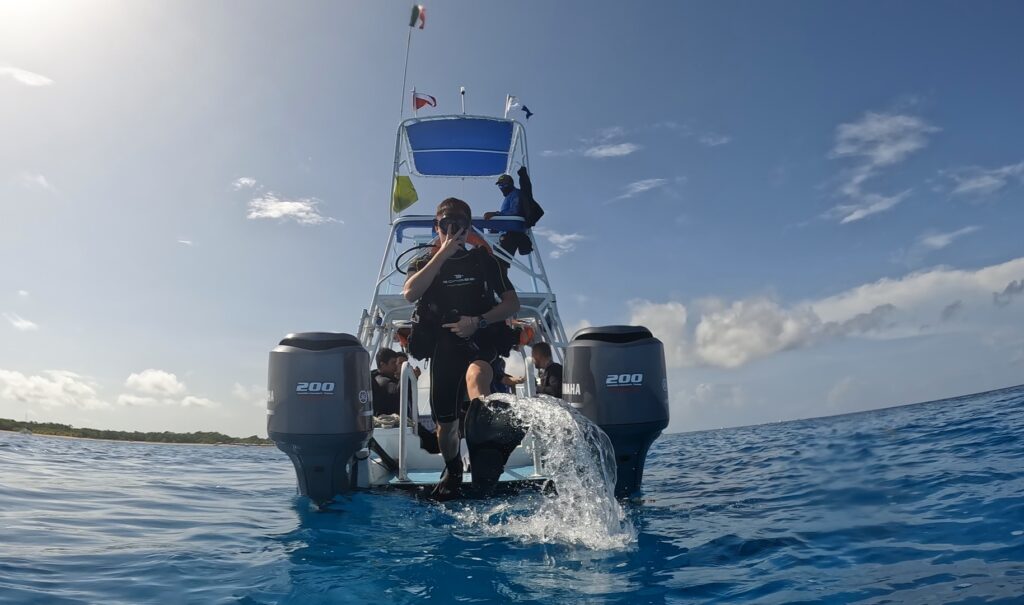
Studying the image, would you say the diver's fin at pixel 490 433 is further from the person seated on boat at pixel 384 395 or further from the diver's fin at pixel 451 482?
the person seated on boat at pixel 384 395

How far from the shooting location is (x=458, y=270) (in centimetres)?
396

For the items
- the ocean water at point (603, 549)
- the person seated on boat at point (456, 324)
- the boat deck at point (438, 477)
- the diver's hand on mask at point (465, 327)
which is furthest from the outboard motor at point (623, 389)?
the boat deck at point (438, 477)

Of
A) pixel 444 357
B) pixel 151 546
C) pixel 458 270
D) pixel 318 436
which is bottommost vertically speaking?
pixel 151 546

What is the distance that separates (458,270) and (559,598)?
2248mm

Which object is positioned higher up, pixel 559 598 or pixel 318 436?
pixel 318 436

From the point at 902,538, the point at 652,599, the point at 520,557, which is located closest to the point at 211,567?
the point at 520,557

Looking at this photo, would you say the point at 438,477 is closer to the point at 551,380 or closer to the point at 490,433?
the point at 551,380

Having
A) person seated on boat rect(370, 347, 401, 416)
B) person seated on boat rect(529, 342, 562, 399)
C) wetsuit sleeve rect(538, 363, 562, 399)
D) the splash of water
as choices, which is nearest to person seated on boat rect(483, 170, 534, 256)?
person seated on boat rect(529, 342, 562, 399)

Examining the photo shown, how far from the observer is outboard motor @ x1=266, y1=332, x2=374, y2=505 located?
152 inches

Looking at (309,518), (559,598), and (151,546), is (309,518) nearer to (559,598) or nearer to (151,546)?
(151,546)

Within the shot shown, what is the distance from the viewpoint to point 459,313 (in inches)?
155

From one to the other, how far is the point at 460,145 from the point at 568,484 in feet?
19.3

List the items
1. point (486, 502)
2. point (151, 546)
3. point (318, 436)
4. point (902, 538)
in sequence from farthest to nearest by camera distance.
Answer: point (486, 502)
point (318, 436)
point (151, 546)
point (902, 538)

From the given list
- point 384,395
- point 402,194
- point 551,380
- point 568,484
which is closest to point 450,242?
point 568,484
